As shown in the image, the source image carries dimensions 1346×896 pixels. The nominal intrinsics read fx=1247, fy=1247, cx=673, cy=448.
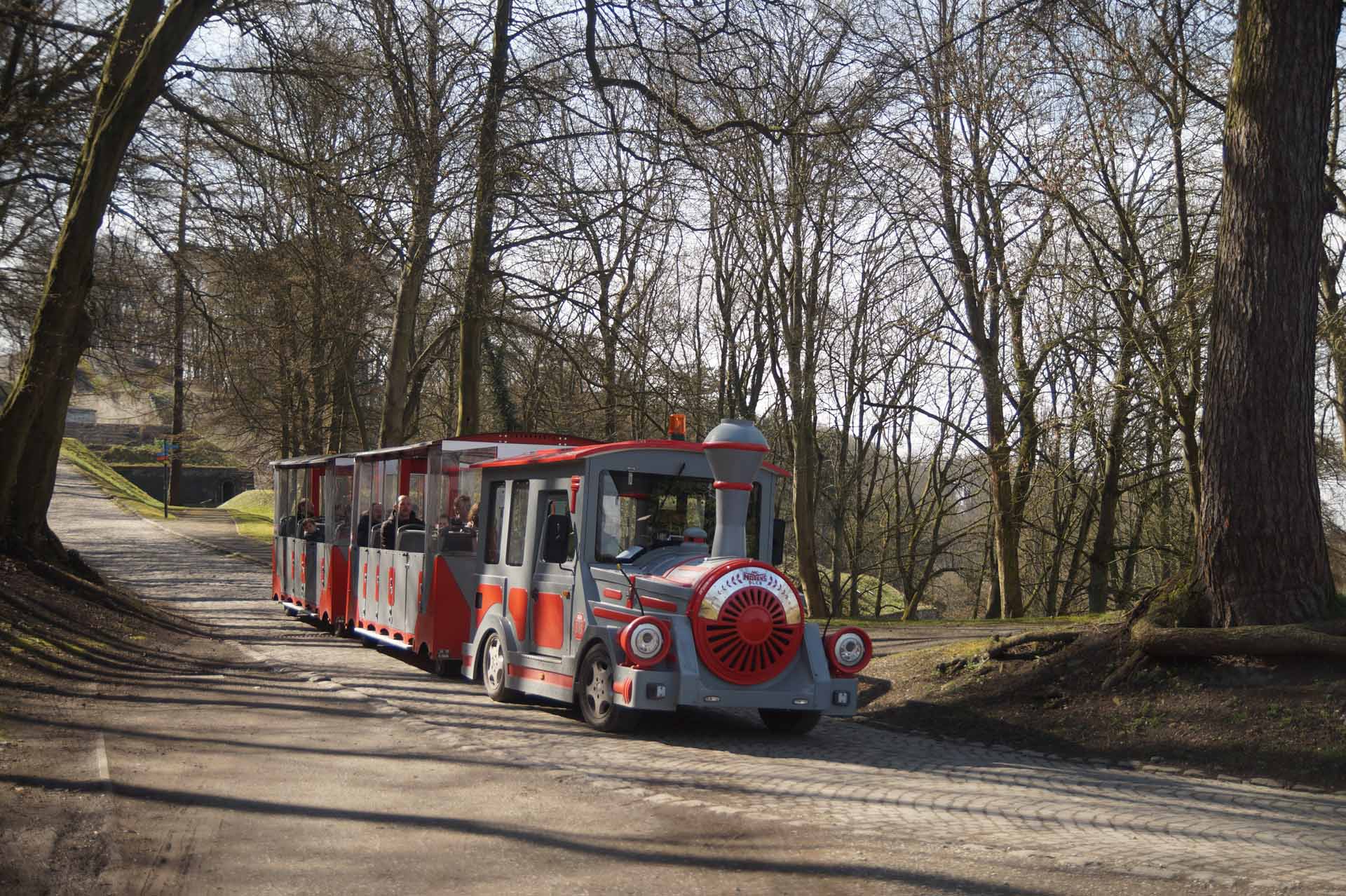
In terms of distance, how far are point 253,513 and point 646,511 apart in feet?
165

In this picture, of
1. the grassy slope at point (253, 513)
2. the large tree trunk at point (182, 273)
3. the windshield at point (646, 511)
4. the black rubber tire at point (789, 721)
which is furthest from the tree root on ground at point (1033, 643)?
the grassy slope at point (253, 513)

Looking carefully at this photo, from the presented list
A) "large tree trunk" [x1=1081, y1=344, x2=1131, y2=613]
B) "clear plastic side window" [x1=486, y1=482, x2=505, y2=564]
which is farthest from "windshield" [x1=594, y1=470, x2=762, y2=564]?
"large tree trunk" [x1=1081, y1=344, x2=1131, y2=613]

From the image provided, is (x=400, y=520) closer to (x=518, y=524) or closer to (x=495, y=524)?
(x=495, y=524)

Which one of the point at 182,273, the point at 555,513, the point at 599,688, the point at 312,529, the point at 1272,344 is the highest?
the point at 182,273

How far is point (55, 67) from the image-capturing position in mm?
18031

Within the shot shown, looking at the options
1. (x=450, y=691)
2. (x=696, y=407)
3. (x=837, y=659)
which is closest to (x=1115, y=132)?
(x=696, y=407)

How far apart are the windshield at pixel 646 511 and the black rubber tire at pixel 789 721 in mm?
1681

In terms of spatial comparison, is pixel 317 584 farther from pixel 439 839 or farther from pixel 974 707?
pixel 439 839

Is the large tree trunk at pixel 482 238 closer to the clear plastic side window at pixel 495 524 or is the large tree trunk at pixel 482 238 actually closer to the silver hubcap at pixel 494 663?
the clear plastic side window at pixel 495 524

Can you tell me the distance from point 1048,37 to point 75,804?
1225cm

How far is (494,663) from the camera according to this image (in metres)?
12.9

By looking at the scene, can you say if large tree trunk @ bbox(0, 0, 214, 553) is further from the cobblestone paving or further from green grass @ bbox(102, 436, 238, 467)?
green grass @ bbox(102, 436, 238, 467)

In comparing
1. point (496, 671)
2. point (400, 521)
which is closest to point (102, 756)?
point (496, 671)

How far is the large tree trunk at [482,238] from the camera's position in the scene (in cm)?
1582
